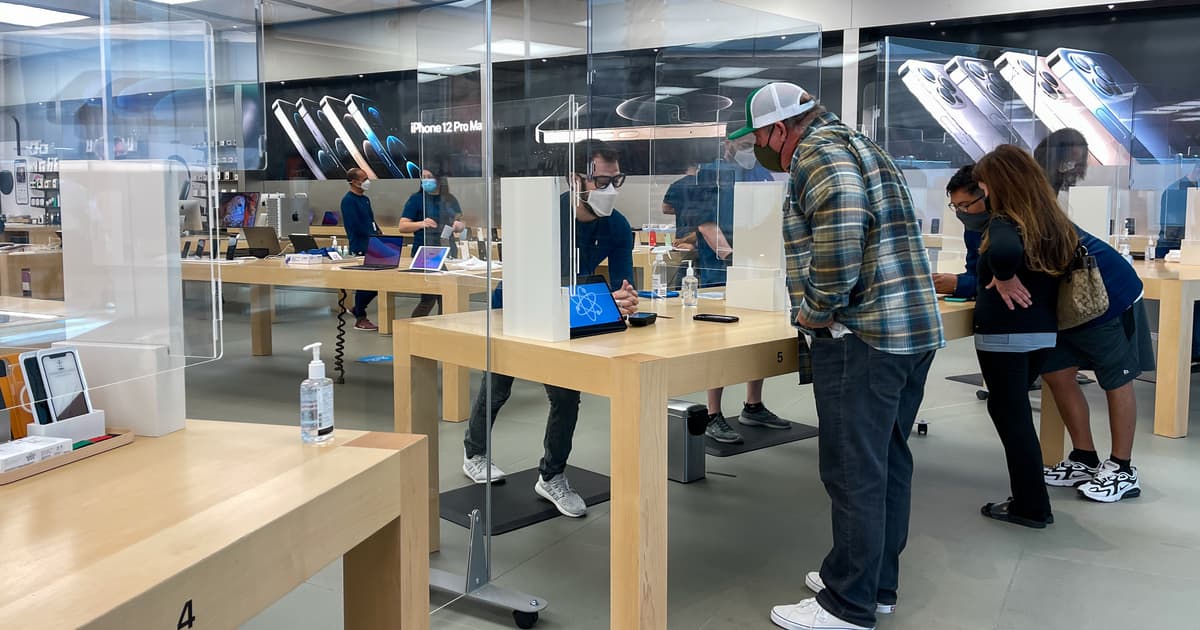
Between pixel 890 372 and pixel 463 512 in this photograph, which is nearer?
pixel 890 372

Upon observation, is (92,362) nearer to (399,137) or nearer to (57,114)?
(57,114)

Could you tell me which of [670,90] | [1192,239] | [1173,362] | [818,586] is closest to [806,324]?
[818,586]

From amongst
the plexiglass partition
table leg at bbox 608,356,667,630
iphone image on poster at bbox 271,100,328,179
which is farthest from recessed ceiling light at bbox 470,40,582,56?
the plexiglass partition

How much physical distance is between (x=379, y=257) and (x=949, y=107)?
139 inches

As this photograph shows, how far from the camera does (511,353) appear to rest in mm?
2531

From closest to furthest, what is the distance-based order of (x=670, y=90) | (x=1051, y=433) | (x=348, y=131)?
(x=348, y=131), (x=1051, y=433), (x=670, y=90)

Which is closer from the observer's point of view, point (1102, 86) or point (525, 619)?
point (525, 619)

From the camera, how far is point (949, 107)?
5.01 meters

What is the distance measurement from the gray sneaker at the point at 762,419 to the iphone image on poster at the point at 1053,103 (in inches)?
99.5

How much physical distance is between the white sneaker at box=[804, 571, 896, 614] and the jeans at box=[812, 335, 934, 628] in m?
0.15

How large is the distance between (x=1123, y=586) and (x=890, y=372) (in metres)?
1.17

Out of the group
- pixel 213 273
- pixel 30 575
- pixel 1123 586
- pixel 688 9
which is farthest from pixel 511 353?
pixel 688 9

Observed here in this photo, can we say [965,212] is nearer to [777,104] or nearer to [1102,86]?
[777,104]

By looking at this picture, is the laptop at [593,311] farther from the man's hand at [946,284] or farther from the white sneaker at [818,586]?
the man's hand at [946,284]
